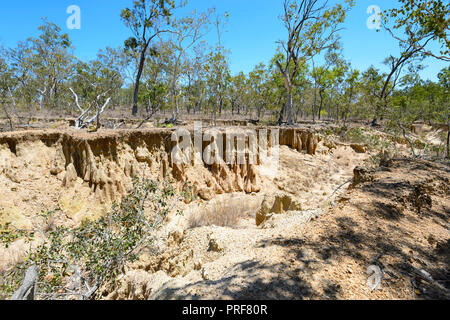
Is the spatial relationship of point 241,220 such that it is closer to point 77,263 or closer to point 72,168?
point 77,263

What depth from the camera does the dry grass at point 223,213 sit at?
758 cm

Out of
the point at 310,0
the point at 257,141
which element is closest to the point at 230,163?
the point at 257,141

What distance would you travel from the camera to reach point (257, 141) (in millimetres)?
14164

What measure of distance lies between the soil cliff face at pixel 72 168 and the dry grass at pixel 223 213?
2743mm

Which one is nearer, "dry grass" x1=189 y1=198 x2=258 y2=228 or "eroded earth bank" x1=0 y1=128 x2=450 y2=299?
"eroded earth bank" x1=0 y1=128 x2=450 y2=299

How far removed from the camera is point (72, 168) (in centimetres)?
812

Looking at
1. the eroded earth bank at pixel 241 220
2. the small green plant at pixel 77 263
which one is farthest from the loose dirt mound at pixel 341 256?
the small green plant at pixel 77 263

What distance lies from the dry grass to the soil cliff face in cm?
274

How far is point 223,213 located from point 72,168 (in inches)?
240

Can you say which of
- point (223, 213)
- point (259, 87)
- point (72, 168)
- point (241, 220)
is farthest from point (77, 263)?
point (259, 87)

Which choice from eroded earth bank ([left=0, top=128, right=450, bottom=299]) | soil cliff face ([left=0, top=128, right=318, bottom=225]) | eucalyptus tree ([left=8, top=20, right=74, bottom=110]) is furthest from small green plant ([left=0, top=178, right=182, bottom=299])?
eucalyptus tree ([left=8, top=20, right=74, bottom=110])

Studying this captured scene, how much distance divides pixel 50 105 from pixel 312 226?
84.2 ft

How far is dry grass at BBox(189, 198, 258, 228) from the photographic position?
24.9ft

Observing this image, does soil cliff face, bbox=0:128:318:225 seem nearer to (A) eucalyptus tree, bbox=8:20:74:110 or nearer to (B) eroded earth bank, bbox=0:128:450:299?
(B) eroded earth bank, bbox=0:128:450:299
